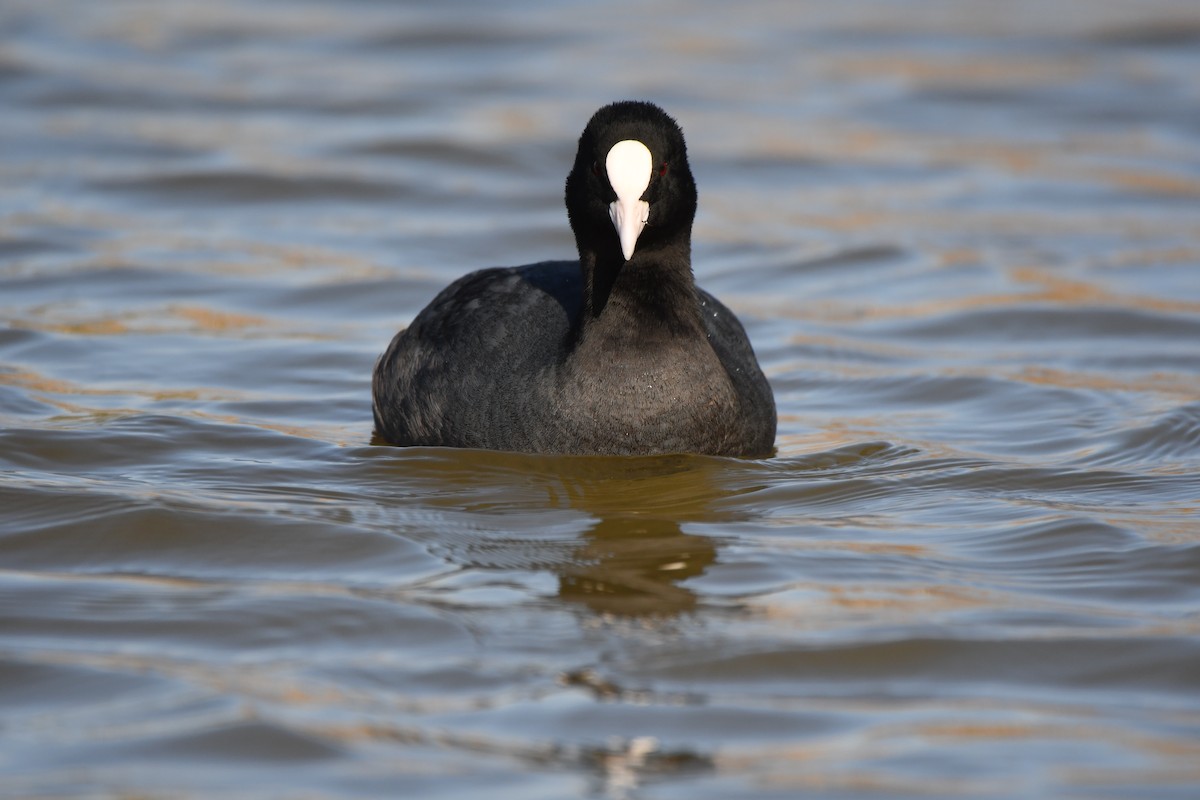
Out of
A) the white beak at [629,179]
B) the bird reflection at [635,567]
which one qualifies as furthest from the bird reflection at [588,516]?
the white beak at [629,179]

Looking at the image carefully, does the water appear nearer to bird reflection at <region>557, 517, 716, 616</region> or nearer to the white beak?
bird reflection at <region>557, 517, 716, 616</region>

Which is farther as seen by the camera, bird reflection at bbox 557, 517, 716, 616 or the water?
bird reflection at bbox 557, 517, 716, 616

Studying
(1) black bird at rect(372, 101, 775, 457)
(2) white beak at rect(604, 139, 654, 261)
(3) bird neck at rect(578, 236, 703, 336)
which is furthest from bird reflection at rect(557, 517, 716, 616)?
(2) white beak at rect(604, 139, 654, 261)

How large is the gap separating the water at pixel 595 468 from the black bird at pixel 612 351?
0.12 metres

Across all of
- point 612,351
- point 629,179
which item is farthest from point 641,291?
point 629,179

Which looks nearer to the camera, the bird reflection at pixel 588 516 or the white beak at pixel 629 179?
the bird reflection at pixel 588 516

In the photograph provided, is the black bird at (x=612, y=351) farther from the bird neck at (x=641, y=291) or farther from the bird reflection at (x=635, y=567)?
the bird reflection at (x=635, y=567)

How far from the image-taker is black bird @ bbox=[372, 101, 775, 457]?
509 cm

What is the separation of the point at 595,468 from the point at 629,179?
85cm

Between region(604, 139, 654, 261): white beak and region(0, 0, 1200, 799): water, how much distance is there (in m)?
0.72

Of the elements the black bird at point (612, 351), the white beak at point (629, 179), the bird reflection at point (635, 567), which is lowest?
the bird reflection at point (635, 567)

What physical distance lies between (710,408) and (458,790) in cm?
216

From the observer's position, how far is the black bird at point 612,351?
200 inches

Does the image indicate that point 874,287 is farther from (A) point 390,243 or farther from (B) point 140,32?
(B) point 140,32
